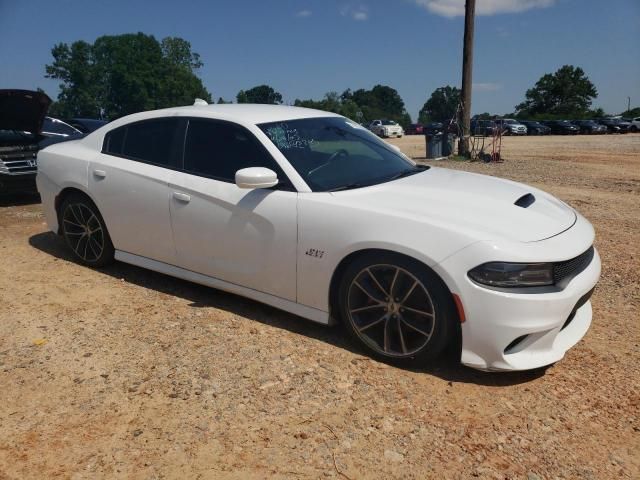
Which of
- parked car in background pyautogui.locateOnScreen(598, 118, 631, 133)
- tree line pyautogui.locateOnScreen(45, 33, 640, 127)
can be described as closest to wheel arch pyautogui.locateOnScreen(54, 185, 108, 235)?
parked car in background pyautogui.locateOnScreen(598, 118, 631, 133)

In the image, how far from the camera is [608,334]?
351cm

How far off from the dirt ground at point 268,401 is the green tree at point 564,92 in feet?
254

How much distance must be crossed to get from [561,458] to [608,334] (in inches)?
60.5

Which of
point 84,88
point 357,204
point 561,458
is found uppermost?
point 84,88

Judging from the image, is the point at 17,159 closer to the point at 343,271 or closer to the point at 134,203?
the point at 134,203

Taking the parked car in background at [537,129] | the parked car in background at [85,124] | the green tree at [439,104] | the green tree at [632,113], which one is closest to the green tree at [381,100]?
the green tree at [439,104]

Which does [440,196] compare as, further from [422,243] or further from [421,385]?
[421,385]

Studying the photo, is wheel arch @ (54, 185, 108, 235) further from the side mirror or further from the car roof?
the side mirror

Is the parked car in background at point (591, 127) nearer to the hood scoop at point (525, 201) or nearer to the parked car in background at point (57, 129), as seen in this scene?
the parked car in background at point (57, 129)

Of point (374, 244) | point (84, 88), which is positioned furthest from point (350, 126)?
point (84, 88)

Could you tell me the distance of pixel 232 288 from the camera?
3.71 meters

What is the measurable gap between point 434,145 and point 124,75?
95.3m

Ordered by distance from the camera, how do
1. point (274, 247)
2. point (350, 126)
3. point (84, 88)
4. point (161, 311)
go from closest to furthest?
point (274, 247) < point (161, 311) < point (350, 126) < point (84, 88)

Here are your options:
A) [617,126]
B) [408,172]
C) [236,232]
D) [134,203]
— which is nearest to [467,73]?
[408,172]
